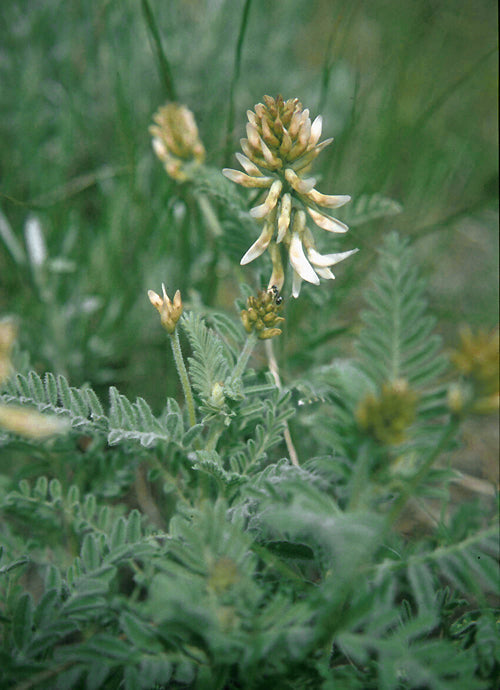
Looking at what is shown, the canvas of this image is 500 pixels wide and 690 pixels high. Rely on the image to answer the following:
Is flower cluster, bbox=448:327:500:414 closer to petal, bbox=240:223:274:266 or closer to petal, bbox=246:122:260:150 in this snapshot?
petal, bbox=240:223:274:266

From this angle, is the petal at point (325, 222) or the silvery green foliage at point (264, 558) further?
the petal at point (325, 222)

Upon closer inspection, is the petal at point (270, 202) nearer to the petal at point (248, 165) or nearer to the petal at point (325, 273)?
the petal at point (248, 165)

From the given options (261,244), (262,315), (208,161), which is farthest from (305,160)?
(208,161)

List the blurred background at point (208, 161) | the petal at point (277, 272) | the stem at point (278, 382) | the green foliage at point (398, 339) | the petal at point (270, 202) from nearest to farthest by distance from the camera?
the green foliage at point (398, 339) < the petal at point (270, 202) < the petal at point (277, 272) < the stem at point (278, 382) < the blurred background at point (208, 161)

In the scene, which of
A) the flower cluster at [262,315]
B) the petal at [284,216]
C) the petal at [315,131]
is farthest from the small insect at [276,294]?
the petal at [315,131]

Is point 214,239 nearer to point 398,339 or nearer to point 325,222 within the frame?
point 325,222

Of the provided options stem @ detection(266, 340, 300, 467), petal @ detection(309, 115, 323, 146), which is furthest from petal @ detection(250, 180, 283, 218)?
stem @ detection(266, 340, 300, 467)

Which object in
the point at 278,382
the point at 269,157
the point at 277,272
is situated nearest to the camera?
the point at 269,157
